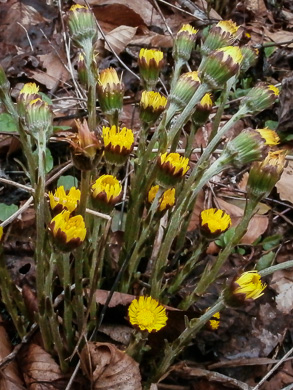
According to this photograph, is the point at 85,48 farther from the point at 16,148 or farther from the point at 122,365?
the point at 122,365

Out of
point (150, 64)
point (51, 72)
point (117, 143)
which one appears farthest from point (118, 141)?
point (51, 72)

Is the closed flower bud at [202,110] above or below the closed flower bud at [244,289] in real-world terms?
above

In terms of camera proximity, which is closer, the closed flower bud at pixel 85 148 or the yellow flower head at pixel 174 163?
the closed flower bud at pixel 85 148

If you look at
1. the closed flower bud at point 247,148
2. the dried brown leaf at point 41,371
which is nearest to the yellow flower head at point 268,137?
the closed flower bud at point 247,148

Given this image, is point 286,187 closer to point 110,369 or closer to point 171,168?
point 171,168

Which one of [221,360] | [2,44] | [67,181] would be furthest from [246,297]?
[2,44]

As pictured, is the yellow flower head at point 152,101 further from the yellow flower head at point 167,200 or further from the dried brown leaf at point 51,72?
the dried brown leaf at point 51,72

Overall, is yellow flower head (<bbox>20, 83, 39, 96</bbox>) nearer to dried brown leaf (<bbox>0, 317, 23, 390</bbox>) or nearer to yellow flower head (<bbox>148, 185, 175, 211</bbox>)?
yellow flower head (<bbox>148, 185, 175, 211</bbox>)
